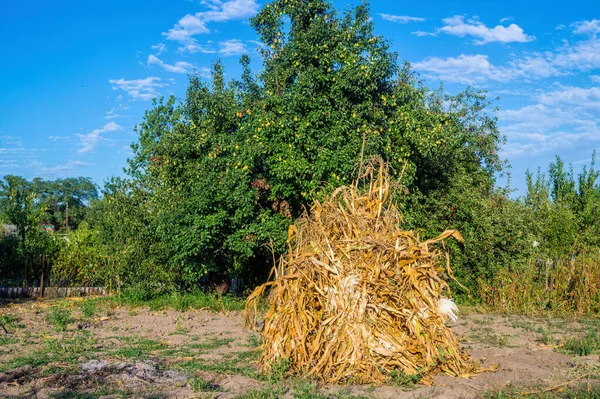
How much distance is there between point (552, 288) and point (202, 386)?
911cm

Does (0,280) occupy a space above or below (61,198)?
below

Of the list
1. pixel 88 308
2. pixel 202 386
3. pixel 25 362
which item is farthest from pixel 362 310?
pixel 88 308

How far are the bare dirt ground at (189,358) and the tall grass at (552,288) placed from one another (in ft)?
2.83

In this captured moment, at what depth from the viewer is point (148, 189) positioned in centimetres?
1456

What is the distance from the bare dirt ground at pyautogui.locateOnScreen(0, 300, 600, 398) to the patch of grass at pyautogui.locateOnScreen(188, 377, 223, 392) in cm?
1

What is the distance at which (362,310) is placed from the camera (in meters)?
6.06

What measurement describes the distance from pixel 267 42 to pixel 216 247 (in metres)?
4.87

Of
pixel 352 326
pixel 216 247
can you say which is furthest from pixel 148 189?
pixel 352 326

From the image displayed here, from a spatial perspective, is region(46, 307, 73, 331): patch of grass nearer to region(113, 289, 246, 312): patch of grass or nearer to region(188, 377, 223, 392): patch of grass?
region(113, 289, 246, 312): patch of grass

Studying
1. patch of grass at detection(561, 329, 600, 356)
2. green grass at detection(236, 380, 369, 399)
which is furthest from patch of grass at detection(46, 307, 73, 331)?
patch of grass at detection(561, 329, 600, 356)

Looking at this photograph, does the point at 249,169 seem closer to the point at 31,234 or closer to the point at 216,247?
the point at 216,247

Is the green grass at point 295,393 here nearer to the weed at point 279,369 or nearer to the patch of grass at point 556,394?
the weed at point 279,369

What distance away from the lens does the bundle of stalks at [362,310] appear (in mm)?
6074

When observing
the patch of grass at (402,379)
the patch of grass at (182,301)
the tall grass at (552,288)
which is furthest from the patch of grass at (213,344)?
the tall grass at (552,288)
